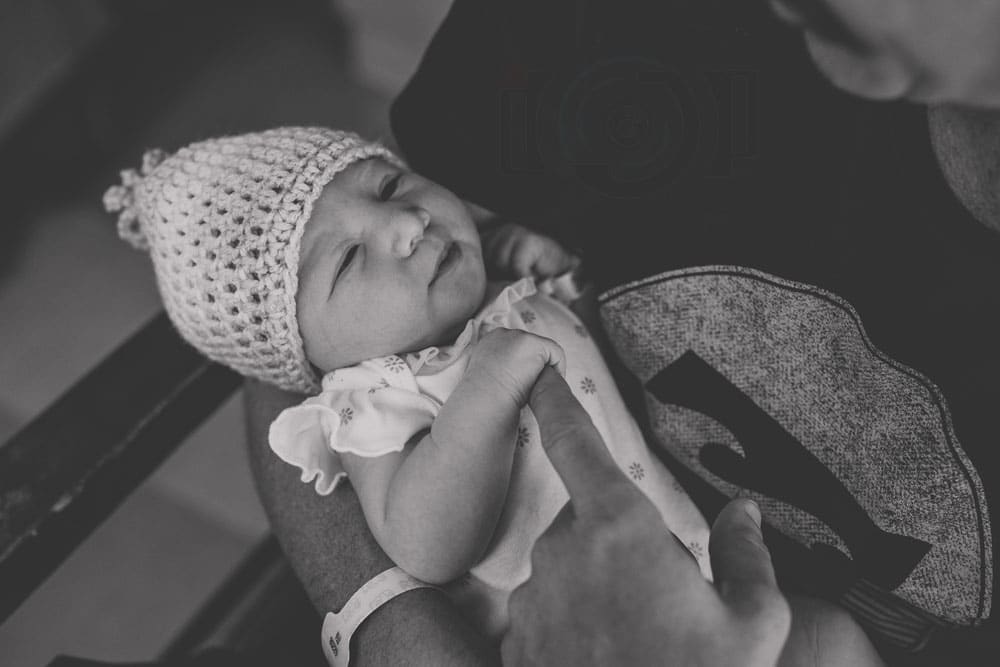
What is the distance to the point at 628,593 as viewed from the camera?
0.45m

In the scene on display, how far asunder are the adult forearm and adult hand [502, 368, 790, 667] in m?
0.13

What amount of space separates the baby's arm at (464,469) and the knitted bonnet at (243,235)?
8.2 inches

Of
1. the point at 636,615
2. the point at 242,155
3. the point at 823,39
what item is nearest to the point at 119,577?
the point at 242,155

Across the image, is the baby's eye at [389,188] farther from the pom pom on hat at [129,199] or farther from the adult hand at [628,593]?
the adult hand at [628,593]

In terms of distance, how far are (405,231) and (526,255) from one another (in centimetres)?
19

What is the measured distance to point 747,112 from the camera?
0.67 m

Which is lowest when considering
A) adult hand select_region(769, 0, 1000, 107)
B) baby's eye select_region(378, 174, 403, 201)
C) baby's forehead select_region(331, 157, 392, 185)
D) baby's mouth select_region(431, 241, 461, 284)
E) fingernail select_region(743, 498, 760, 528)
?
baby's mouth select_region(431, 241, 461, 284)

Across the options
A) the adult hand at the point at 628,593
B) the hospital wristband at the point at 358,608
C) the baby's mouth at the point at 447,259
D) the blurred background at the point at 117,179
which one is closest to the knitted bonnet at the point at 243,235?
Answer: the baby's mouth at the point at 447,259

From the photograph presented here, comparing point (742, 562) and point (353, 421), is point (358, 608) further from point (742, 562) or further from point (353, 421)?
point (742, 562)

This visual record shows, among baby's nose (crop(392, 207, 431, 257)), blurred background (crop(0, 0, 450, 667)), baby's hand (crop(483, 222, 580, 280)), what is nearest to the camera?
baby's nose (crop(392, 207, 431, 257))

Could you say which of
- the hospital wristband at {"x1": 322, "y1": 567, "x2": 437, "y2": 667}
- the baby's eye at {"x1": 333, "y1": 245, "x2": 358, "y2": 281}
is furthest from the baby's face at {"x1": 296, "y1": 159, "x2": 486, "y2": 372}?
the hospital wristband at {"x1": 322, "y1": 567, "x2": 437, "y2": 667}

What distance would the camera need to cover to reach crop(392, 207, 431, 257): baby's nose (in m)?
0.76

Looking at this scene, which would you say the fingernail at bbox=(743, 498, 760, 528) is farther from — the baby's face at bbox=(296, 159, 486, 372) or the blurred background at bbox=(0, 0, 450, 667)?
the blurred background at bbox=(0, 0, 450, 667)

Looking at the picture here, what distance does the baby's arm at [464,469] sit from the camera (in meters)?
0.66
